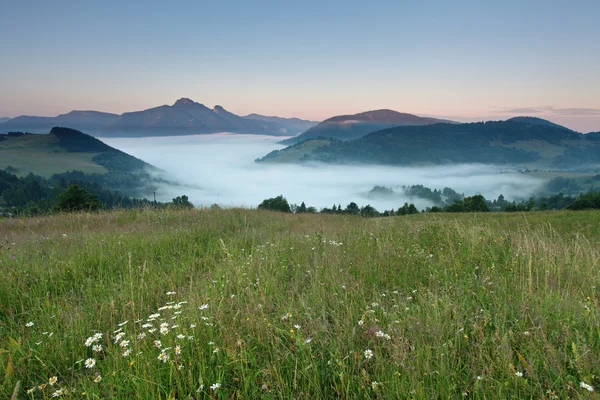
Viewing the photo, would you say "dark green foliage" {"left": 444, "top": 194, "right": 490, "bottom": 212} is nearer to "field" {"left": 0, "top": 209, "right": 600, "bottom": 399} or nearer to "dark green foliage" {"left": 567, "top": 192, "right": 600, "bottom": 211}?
"dark green foliage" {"left": 567, "top": 192, "right": 600, "bottom": 211}

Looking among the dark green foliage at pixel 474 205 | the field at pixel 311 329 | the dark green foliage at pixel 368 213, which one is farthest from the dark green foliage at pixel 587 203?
the field at pixel 311 329

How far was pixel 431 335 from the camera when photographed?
3283 mm

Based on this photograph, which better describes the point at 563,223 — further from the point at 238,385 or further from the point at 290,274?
the point at 238,385

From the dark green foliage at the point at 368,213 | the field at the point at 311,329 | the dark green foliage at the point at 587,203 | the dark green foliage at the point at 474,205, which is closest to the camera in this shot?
the field at the point at 311,329

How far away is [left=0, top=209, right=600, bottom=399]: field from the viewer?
283 cm

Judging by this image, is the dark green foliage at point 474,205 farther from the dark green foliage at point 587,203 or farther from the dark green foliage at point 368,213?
the dark green foliage at point 368,213

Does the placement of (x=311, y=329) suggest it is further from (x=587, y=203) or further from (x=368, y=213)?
(x=587, y=203)

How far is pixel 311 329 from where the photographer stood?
3.57m

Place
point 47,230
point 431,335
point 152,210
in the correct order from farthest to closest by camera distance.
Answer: point 152,210 → point 47,230 → point 431,335

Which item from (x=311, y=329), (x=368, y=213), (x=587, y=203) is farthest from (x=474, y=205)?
(x=311, y=329)

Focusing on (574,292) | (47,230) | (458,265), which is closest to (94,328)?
(458,265)

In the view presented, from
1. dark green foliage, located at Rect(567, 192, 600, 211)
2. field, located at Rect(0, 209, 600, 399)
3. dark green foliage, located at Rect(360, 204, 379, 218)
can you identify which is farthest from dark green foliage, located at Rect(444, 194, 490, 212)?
field, located at Rect(0, 209, 600, 399)

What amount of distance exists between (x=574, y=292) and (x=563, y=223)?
56.9 feet

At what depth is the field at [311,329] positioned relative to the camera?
283cm
